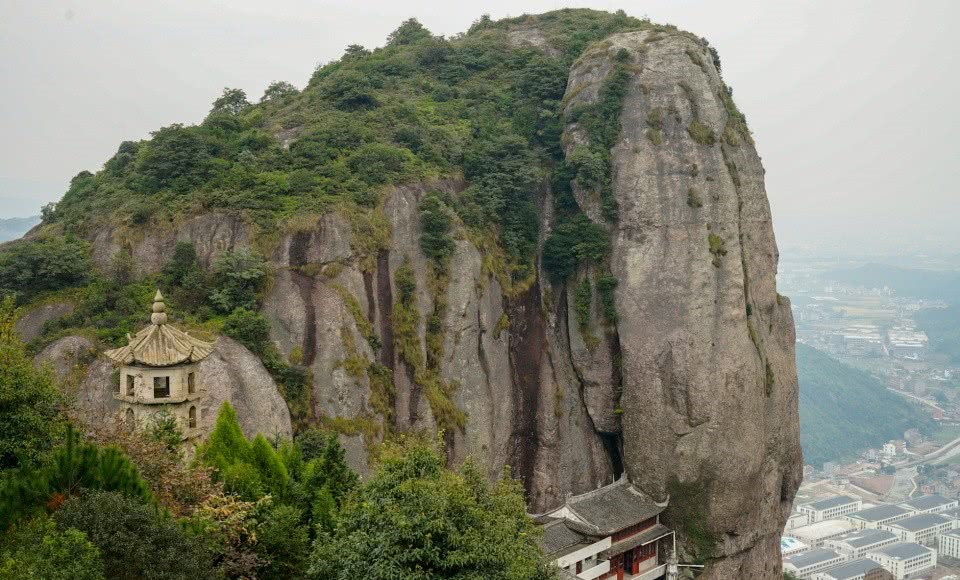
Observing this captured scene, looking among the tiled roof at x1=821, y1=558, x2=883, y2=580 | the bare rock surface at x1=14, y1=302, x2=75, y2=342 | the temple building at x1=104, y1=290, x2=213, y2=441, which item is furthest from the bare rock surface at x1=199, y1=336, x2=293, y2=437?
the tiled roof at x1=821, y1=558, x2=883, y2=580

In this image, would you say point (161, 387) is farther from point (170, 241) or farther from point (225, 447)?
point (170, 241)

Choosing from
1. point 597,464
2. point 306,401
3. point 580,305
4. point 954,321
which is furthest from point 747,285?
point 954,321

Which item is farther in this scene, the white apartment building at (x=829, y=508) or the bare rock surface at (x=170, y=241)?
the white apartment building at (x=829, y=508)

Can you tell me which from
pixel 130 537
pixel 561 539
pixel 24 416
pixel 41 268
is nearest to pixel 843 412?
pixel 561 539

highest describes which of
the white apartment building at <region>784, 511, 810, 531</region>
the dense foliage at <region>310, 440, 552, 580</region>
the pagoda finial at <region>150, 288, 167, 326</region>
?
the pagoda finial at <region>150, 288, 167, 326</region>

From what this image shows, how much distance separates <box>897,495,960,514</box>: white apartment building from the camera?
A: 81125 millimetres

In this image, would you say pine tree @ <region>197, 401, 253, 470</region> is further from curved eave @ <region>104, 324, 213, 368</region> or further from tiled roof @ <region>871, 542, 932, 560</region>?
tiled roof @ <region>871, 542, 932, 560</region>

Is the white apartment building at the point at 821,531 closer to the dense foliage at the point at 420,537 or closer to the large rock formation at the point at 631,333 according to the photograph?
the large rock formation at the point at 631,333

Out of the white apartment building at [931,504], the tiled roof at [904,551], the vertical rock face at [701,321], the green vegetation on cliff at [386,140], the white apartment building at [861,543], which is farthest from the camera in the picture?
the white apartment building at [931,504]

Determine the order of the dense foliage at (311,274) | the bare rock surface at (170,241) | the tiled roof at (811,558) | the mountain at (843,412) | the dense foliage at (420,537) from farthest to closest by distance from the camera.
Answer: the mountain at (843,412)
the tiled roof at (811,558)
the bare rock surface at (170,241)
the dense foliage at (420,537)
the dense foliage at (311,274)

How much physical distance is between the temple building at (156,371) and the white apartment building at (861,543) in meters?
62.0

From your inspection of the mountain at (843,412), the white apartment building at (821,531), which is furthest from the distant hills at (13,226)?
the mountain at (843,412)

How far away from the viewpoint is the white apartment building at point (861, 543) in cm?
6762

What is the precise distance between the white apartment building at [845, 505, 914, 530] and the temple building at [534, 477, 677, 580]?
52.4 m
